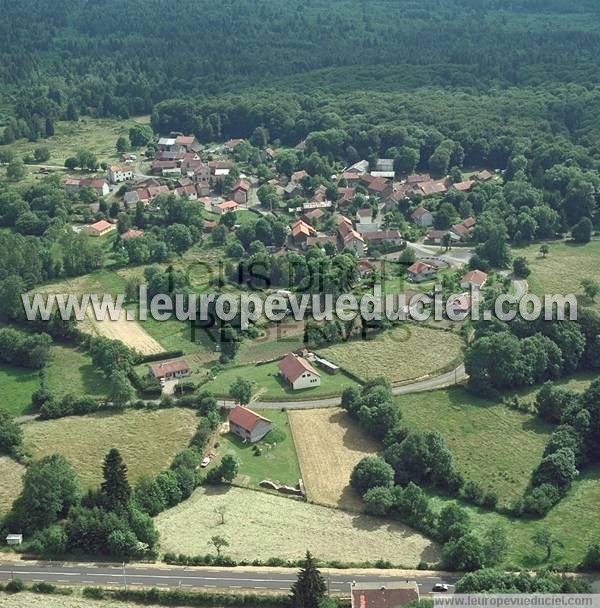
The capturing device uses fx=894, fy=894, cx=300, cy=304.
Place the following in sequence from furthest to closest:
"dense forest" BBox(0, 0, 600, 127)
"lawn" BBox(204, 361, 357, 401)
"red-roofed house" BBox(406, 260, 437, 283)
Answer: "dense forest" BBox(0, 0, 600, 127) < "red-roofed house" BBox(406, 260, 437, 283) < "lawn" BBox(204, 361, 357, 401)

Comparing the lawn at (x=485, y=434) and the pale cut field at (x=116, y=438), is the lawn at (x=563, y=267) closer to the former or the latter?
the lawn at (x=485, y=434)

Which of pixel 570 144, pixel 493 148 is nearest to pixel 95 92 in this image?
pixel 493 148

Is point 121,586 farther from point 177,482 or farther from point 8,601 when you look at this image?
point 177,482

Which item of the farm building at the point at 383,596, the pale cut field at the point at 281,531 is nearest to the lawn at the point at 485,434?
the pale cut field at the point at 281,531

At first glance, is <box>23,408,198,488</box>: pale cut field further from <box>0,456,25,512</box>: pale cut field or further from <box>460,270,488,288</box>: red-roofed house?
<box>460,270,488,288</box>: red-roofed house

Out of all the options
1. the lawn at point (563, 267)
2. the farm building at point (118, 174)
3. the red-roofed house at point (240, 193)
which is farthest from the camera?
the farm building at point (118, 174)

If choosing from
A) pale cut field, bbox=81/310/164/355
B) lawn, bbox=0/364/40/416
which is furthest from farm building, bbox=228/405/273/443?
lawn, bbox=0/364/40/416

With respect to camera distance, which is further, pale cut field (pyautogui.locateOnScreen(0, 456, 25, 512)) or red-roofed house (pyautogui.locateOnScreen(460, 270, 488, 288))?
red-roofed house (pyautogui.locateOnScreen(460, 270, 488, 288))
